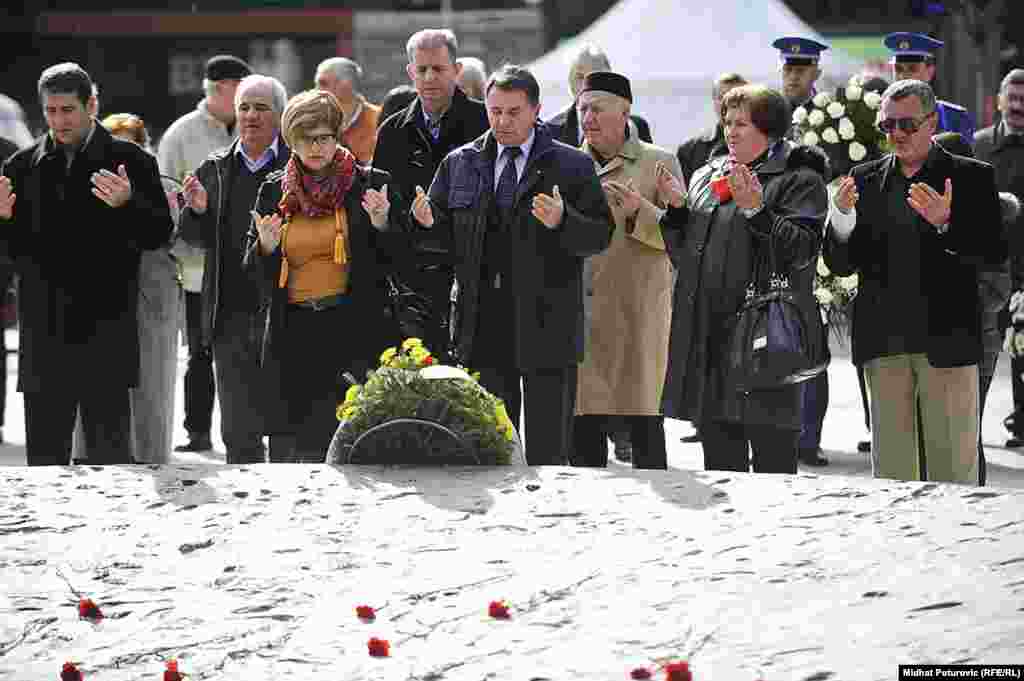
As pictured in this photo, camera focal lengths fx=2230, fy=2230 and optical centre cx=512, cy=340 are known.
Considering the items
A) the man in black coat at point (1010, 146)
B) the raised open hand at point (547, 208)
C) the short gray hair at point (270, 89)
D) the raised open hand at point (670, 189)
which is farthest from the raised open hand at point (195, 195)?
the man in black coat at point (1010, 146)

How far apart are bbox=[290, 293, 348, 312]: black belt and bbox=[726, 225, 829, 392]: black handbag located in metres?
1.53

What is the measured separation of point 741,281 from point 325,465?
191 cm

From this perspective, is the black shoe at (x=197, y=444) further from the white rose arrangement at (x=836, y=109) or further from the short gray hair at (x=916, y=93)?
the short gray hair at (x=916, y=93)

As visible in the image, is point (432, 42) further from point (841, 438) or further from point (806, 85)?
point (841, 438)

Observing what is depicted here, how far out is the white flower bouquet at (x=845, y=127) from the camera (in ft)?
33.2

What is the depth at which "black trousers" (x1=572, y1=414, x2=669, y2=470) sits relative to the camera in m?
9.30

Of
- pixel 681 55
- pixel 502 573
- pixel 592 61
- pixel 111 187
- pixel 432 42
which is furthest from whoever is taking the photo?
pixel 681 55

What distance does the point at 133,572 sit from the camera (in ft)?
19.3

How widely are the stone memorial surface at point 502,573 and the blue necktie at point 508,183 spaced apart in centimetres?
192

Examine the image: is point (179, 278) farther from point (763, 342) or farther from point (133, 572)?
point (133, 572)

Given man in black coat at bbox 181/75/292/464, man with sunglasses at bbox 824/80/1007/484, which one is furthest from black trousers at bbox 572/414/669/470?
man with sunglasses at bbox 824/80/1007/484

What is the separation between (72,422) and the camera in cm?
931

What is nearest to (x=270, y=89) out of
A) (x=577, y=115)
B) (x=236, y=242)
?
(x=236, y=242)

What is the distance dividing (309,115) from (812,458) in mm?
3551
